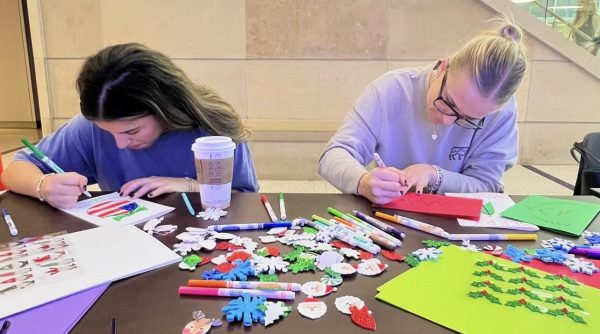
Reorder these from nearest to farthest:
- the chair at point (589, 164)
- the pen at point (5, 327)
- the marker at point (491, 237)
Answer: the pen at point (5, 327)
the marker at point (491, 237)
the chair at point (589, 164)

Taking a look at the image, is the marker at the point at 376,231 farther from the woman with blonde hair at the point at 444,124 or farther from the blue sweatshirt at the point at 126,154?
the blue sweatshirt at the point at 126,154

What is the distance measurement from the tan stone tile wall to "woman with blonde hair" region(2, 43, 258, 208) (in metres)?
1.93

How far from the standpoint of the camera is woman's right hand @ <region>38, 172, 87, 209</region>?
1.03 m

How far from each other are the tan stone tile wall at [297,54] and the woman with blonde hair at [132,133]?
6.34 ft

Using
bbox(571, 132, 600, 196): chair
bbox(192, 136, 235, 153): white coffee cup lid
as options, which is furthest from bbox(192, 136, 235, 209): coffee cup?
bbox(571, 132, 600, 196): chair

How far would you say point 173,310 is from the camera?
62 centimetres

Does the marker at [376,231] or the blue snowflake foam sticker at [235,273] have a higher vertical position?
the blue snowflake foam sticker at [235,273]

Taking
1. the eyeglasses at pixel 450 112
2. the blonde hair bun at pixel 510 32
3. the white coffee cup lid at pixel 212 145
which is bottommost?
the white coffee cup lid at pixel 212 145

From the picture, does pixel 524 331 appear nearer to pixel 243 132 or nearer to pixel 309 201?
pixel 309 201

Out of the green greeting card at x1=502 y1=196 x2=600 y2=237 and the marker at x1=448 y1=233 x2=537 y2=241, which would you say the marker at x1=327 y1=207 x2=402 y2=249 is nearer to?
the marker at x1=448 y1=233 x2=537 y2=241

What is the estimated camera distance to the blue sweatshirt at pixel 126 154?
1.33 m

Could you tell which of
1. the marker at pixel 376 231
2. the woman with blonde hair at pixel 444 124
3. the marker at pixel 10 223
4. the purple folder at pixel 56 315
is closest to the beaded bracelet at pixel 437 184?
the woman with blonde hair at pixel 444 124

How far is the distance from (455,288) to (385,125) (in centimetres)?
86

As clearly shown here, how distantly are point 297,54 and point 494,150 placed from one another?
2073 millimetres
